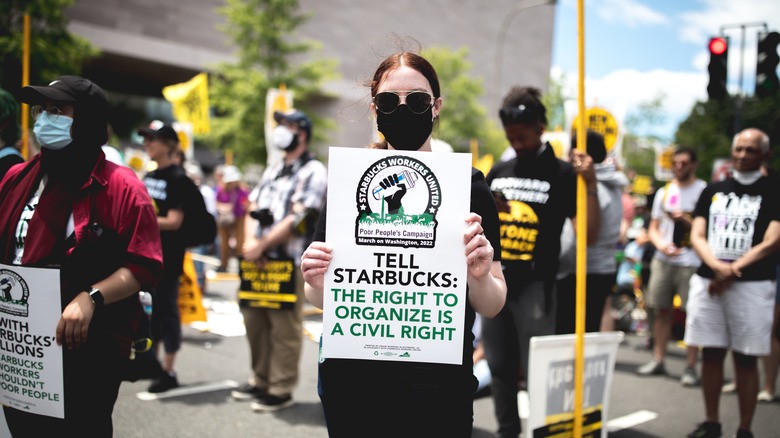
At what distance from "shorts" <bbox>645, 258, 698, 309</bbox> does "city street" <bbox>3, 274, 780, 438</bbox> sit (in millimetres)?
774

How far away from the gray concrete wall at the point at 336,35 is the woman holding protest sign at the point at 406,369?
17.8 m

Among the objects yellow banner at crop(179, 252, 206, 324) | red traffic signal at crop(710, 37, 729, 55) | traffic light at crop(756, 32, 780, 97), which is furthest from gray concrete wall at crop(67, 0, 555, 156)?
yellow banner at crop(179, 252, 206, 324)

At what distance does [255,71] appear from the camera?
23125 mm

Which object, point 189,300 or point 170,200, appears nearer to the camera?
point 170,200

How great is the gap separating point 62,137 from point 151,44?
29073 millimetres

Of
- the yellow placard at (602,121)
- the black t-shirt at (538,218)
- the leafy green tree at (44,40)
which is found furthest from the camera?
the leafy green tree at (44,40)

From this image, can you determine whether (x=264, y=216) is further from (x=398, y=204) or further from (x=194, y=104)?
(x=194, y=104)

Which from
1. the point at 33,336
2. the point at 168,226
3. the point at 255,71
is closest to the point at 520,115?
the point at 33,336

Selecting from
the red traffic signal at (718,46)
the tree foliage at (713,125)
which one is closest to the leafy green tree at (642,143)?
the tree foliage at (713,125)

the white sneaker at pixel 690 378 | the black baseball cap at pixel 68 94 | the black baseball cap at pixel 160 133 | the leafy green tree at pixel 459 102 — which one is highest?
the leafy green tree at pixel 459 102

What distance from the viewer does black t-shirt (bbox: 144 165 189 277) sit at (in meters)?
4.96

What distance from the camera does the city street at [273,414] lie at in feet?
14.0

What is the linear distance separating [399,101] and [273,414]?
3.38m

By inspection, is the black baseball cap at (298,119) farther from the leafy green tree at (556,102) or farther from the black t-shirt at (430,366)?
the leafy green tree at (556,102)
